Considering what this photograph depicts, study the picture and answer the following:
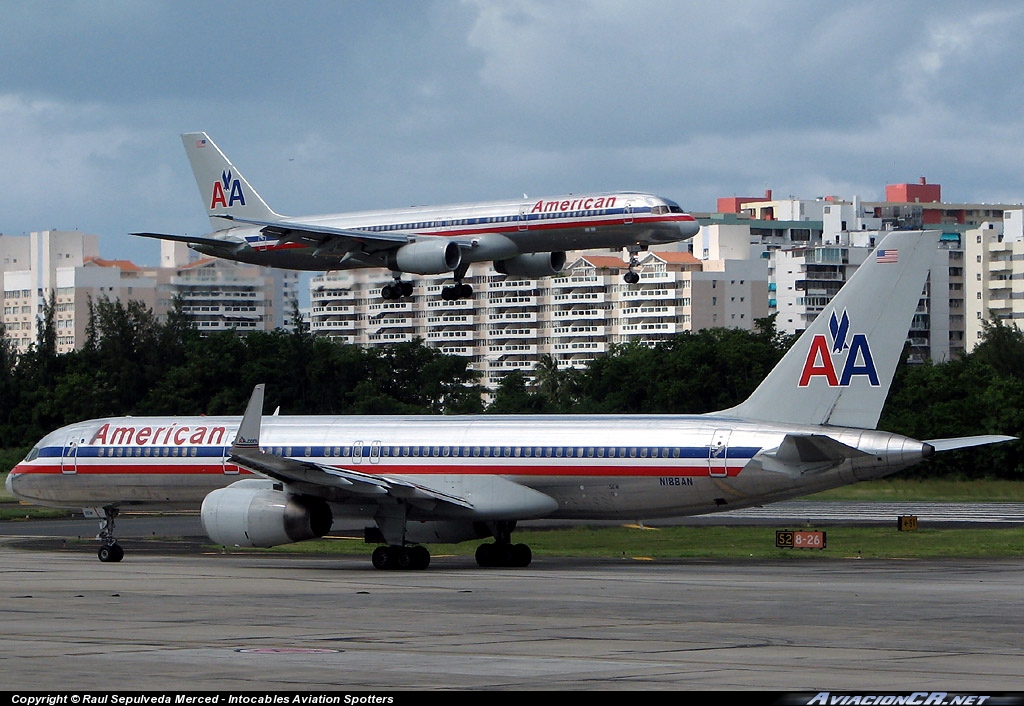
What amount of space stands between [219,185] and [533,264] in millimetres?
16211

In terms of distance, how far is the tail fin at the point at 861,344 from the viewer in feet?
123

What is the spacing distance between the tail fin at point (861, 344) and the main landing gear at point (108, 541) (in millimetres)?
17279

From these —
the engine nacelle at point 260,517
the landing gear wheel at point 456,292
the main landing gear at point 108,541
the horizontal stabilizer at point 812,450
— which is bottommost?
the main landing gear at point 108,541

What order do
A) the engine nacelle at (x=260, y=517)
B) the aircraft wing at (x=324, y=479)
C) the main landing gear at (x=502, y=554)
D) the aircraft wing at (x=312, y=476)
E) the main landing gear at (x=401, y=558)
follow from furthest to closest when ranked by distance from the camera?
the main landing gear at (x=502, y=554) → the main landing gear at (x=401, y=558) → the engine nacelle at (x=260, y=517) → the aircraft wing at (x=324, y=479) → the aircraft wing at (x=312, y=476)

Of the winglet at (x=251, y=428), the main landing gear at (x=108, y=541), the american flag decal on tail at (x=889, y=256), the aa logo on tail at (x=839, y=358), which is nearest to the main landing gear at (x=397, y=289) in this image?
the main landing gear at (x=108, y=541)

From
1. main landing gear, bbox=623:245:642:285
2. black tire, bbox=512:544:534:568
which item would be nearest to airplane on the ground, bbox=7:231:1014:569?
black tire, bbox=512:544:534:568

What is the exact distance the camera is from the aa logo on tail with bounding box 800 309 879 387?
1474 inches

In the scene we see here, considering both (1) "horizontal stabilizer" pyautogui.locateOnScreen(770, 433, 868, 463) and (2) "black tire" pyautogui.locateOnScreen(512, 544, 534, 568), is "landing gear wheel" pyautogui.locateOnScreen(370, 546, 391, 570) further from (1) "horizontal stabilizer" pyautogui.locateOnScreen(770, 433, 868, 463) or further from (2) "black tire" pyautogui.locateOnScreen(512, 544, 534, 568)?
(1) "horizontal stabilizer" pyautogui.locateOnScreen(770, 433, 868, 463)

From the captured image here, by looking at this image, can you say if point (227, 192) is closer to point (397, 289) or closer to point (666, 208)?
point (397, 289)

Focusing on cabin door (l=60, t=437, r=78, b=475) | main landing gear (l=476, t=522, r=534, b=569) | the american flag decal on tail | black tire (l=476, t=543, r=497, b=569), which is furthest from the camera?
cabin door (l=60, t=437, r=78, b=475)

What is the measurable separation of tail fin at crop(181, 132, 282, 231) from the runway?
30.1 metres

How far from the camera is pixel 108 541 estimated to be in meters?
43.1

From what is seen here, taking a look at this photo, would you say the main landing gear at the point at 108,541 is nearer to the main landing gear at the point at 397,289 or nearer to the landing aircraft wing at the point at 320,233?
the landing aircraft wing at the point at 320,233

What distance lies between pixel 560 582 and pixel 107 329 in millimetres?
84783
